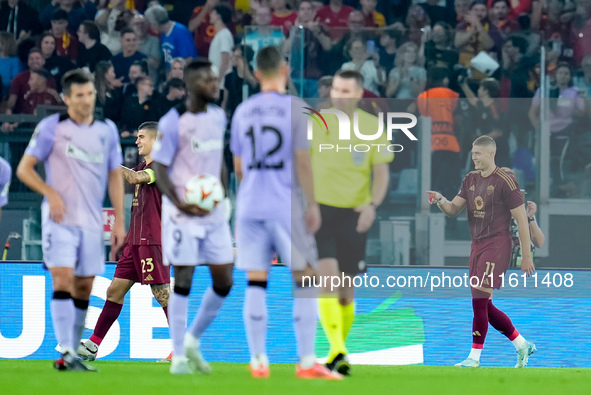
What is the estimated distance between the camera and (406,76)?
31.1 feet

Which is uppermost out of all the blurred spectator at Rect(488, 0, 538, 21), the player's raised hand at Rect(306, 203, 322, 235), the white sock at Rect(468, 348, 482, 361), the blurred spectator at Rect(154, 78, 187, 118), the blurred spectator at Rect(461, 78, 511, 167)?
the blurred spectator at Rect(488, 0, 538, 21)

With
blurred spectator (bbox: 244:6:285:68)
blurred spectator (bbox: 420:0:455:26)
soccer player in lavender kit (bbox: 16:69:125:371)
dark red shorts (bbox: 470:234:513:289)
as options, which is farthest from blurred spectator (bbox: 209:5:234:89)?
soccer player in lavender kit (bbox: 16:69:125:371)

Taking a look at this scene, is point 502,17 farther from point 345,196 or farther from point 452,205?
point 345,196

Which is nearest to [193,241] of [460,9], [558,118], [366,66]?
[366,66]

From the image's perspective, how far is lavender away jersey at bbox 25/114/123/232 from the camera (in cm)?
583

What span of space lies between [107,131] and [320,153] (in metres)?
1.49

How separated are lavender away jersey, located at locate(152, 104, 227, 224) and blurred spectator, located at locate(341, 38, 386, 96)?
3.70m

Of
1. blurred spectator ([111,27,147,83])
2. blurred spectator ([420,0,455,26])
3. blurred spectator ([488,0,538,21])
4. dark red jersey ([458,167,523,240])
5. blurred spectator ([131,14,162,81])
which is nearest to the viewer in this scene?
dark red jersey ([458,167,523,240])

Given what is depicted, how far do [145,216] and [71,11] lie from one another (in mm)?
5187

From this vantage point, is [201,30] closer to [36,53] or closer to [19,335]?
[36,53]

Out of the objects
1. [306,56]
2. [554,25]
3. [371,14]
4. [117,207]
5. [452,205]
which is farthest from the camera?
[371,14]

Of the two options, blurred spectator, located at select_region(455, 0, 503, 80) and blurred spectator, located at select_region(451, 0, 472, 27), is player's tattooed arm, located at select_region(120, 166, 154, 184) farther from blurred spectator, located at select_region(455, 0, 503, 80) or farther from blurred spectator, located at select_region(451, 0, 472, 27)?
blurred spectator, located at select_region(451, 0, 472, 27)

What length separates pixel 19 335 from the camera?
8.62 meters

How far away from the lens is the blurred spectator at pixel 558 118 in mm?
8914
